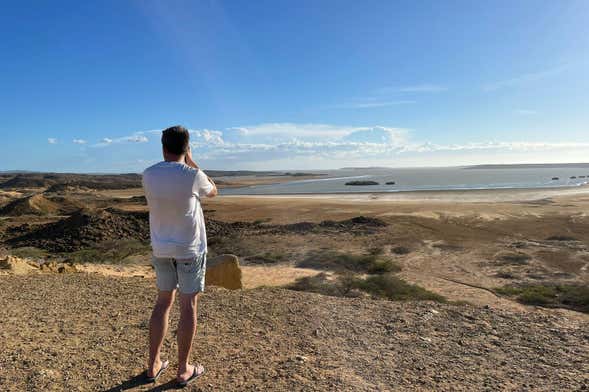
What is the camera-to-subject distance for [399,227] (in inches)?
839

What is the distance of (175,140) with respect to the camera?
135 inches

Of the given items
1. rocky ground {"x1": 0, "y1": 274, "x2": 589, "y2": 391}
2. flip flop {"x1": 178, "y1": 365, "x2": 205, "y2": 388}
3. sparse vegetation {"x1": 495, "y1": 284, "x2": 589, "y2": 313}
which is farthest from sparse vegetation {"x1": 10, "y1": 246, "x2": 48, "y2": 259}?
sparse vegetation {"x1": 495, "y1": 284, "x2": 589, "y2": 313}

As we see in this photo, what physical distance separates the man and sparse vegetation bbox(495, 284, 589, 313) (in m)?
9.10

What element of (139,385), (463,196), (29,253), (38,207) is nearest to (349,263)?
(139,385)

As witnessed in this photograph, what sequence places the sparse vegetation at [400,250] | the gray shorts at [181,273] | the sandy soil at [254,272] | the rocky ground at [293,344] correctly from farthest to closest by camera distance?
the sparse vegetation at [400,250] → the sandy soil at [254,272] → the rocky ground at [293,344] → the gray shorts at [181,273]

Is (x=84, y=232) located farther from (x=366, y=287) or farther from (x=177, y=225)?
(x=177, y=225)

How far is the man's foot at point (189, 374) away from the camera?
3785 mm

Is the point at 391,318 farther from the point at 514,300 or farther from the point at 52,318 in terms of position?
the point at 514,300

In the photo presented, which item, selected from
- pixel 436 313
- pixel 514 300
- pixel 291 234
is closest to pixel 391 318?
pixel 436 313

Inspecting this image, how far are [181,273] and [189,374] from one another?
3.41ft

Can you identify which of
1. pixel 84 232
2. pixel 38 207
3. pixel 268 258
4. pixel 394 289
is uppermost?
pixel 38 207

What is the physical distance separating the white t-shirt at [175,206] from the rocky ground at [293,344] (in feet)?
4.38

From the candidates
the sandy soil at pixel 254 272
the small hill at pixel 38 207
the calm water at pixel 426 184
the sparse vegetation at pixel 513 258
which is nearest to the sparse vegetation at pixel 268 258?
the sandy soil at pixel 254 272

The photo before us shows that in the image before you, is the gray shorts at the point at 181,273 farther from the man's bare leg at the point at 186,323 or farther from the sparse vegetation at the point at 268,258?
the sparse vegetation at the point at 268,258
